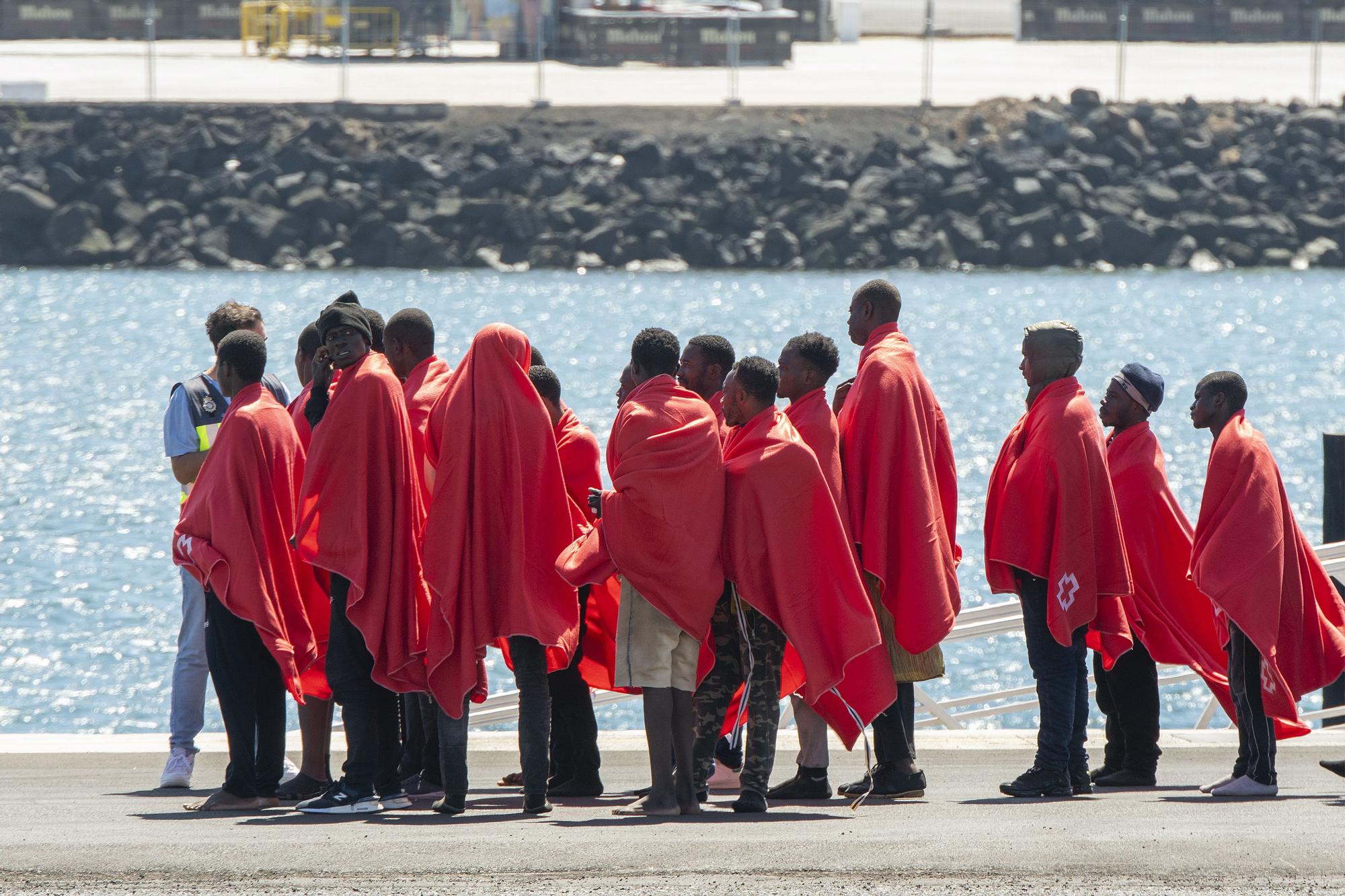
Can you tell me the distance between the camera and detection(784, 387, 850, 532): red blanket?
732cm

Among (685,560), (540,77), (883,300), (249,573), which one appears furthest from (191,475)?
(540,77)

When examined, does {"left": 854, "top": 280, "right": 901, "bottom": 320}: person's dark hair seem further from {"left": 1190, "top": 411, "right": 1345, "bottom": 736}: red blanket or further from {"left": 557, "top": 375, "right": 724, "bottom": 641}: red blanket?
{"left": 1190, "top": 411, "right": 1345, "bottom": 736}: red blanket

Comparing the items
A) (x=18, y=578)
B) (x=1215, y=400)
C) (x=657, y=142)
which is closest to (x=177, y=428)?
(x=1215, y=400)

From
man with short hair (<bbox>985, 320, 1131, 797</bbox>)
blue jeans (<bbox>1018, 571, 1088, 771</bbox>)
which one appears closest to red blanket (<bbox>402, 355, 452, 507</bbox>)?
man with short hair (<bbox>985, 320, 1131, 797</bbox>)

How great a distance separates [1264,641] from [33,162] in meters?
44.7

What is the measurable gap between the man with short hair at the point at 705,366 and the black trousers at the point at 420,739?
154cm

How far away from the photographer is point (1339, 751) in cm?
852

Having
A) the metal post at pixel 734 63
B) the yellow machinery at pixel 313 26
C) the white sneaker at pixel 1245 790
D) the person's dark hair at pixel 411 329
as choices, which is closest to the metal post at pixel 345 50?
the yellow machinery at pixel 313 26

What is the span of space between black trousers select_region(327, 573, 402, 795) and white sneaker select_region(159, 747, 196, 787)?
2.72ft

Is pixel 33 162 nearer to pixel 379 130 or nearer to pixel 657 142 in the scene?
pixel 379 130

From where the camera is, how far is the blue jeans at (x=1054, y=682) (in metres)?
7.37

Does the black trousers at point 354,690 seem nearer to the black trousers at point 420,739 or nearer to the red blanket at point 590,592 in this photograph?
the black trousers at point 420,739

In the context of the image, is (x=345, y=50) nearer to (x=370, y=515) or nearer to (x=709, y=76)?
(x=709, y=76)

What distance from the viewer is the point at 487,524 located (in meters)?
7.13
